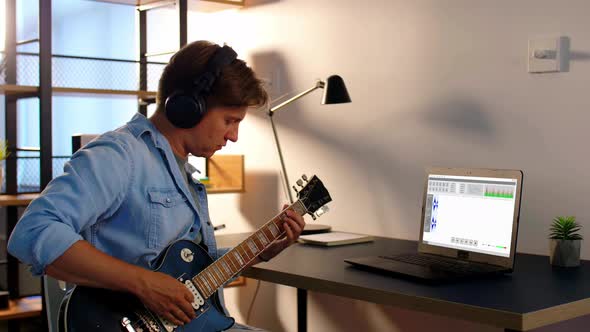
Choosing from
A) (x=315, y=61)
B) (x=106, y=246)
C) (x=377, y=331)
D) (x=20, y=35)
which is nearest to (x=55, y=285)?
(x=106, y=246)

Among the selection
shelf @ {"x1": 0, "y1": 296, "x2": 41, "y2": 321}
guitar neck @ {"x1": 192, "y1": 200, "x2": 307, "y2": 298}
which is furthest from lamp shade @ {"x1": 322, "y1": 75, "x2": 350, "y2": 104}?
shelf @ {"x1": 0, "y1": 296, "x2": 41, "y2": 321}

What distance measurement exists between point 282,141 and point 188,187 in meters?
1.56

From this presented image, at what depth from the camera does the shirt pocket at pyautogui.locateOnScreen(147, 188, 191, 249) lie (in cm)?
166

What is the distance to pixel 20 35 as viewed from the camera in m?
3.50

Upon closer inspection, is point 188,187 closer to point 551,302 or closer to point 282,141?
point 551,302

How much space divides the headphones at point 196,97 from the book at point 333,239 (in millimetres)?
1051

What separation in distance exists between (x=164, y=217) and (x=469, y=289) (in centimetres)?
76

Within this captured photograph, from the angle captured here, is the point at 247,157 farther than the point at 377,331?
Yes

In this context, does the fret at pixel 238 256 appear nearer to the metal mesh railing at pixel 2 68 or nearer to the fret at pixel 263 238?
the fret at pixel 263 238

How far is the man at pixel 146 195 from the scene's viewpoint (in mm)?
1468

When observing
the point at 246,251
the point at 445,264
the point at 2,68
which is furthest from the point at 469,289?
the point at 2,68

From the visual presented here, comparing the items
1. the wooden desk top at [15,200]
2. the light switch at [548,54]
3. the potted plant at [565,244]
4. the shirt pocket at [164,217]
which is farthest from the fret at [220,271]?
the wooden desk top at [15,200]

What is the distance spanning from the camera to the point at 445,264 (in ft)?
6.98

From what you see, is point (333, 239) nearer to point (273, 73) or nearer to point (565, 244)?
point (565, 244)
